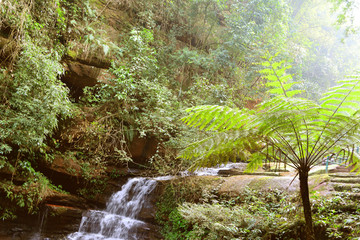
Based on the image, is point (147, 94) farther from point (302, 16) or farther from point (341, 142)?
point (302, 16)

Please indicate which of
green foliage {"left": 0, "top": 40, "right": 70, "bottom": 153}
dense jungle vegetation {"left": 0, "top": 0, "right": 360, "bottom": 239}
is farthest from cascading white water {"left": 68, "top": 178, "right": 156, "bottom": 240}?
green foliage {"left": 0, "top": 40, "right": 70, "bottom": 153}

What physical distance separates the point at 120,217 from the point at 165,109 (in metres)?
3.32

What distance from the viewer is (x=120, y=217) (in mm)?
6219

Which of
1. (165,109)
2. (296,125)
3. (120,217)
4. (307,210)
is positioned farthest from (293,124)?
(120,217)

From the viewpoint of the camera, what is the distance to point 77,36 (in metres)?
7.55

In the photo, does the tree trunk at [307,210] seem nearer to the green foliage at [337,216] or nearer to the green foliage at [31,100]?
the green foliage at [337,216]

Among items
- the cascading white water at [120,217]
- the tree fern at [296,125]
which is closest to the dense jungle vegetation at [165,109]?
the tree fern at [296,125]

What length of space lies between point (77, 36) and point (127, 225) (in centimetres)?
586

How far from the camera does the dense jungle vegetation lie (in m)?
2.90

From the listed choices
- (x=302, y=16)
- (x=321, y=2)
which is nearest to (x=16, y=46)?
(x=302, y=16)

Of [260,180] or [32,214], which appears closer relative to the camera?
[260,180]

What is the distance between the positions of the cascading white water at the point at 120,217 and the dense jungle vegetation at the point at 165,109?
65cm

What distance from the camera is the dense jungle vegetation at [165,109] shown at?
2.90 metres

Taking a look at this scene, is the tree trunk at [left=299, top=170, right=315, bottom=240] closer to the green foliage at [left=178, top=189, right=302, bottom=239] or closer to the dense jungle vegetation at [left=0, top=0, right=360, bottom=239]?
the dense jungle vegetation at [left=0, top=0, right=360, bottom=239]
